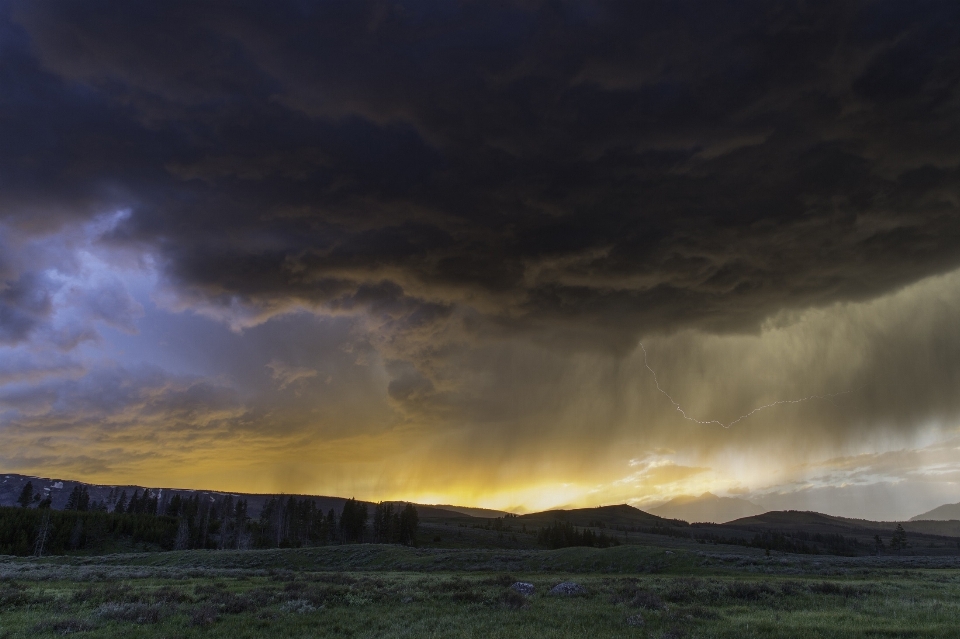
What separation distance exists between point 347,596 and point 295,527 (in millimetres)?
151253

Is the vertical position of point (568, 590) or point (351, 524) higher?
point (568, 590)

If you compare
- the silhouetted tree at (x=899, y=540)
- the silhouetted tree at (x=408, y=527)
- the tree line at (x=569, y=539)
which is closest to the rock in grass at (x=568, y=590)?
the tree line at (x=569, y=539)

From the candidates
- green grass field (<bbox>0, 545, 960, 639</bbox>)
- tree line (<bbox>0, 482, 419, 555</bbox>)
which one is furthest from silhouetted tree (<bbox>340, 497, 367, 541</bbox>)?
green grass field (<bbox>0, 545, 960, 639</bbox>)

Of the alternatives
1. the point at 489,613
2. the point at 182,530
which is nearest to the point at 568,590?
the point at 489,613

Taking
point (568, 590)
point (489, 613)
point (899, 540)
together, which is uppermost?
point (489, 613)

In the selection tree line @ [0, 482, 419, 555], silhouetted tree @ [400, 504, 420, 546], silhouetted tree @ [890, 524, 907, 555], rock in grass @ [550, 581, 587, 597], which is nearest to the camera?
rock in grass @ [550, 581, 587, 597]

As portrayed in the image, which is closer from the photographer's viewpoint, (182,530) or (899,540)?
(182,530)

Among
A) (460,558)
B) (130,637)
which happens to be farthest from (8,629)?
(460,558)

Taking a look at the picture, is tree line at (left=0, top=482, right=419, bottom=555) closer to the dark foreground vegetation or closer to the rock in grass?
the dark foreground vegetation

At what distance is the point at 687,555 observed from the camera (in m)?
70.0

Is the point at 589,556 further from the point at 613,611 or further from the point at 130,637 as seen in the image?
the point at 130,637

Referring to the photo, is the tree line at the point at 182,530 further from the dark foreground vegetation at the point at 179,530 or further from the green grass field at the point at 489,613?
the green grass field at the point at 489,613

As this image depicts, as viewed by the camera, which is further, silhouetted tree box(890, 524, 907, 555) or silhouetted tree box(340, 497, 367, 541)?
silhouetted tree box(890, 524, 907, 555)

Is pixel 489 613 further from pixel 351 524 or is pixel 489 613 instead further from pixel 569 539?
pixel 569 539
